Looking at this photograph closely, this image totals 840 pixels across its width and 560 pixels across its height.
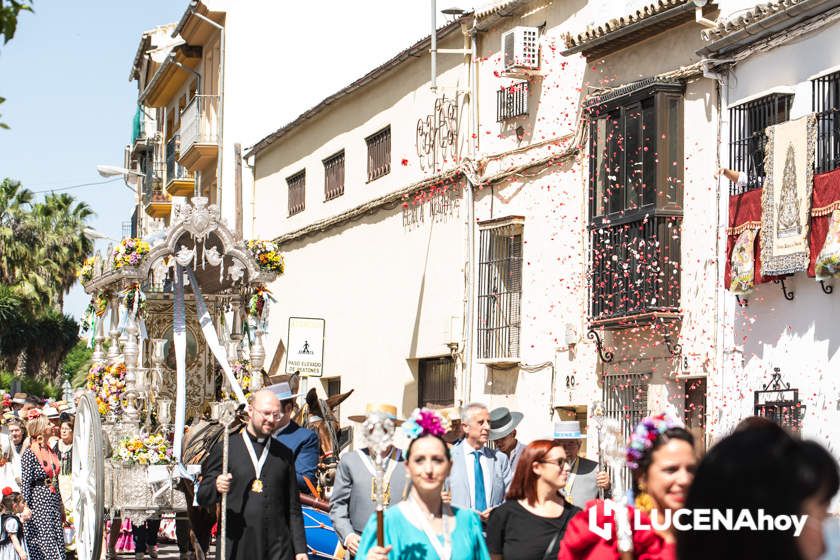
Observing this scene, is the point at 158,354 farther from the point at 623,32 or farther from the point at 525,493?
the point at 525,493

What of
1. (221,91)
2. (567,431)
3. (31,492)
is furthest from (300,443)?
(221,91)

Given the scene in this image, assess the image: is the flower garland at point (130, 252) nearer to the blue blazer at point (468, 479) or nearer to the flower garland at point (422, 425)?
the blue blazer at point (468, 479)

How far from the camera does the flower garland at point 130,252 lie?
56.3ft

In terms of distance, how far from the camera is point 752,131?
632 inches

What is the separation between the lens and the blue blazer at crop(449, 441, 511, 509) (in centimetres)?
1037

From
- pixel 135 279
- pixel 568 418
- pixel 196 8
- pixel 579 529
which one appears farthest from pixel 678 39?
pixel 196 8

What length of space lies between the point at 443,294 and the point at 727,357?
24.4ft

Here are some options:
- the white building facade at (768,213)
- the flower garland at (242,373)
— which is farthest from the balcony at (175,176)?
the white building facade at (768,213)

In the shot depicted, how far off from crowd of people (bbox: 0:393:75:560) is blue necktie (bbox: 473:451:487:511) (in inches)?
184

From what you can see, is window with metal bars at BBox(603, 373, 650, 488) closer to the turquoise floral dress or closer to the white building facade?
the white building facade

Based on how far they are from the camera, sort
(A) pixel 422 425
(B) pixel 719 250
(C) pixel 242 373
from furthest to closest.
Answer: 1. (C) pixel 242 373
2. (B) pixel 719 250
3. (A) pixel 422 425

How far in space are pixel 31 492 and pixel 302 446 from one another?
3.37 m

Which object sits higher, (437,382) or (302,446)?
(437,382)

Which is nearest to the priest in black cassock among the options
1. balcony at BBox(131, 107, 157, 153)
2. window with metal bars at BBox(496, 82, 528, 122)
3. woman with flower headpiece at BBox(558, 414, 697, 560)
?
woman with flower headpiece at BBox(558, 414, 697, 560)
